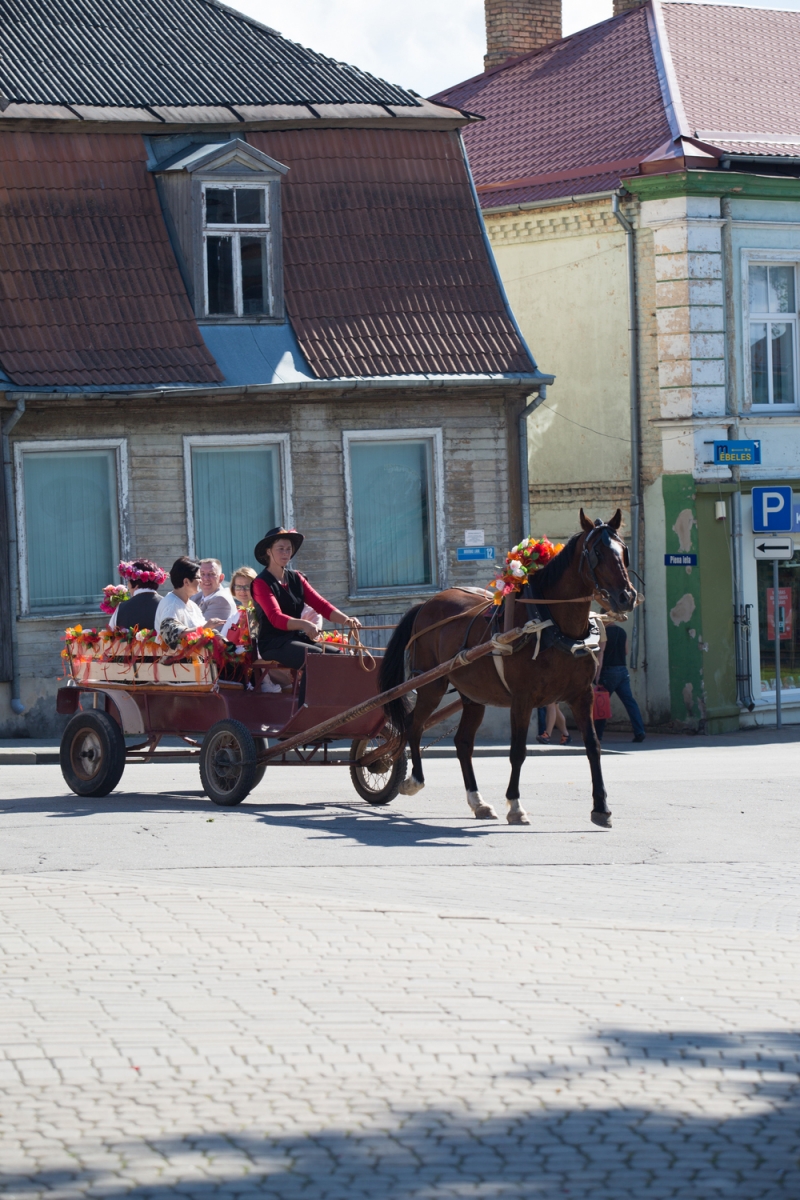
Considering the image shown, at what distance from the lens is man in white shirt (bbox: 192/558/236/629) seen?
47.8ft

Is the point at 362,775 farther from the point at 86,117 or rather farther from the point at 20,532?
the point at 86,117

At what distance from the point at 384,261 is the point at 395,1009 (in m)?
16.3

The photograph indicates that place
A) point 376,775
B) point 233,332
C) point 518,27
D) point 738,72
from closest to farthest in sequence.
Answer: point 376,775, point 233,332, point 738,72, point 518,27

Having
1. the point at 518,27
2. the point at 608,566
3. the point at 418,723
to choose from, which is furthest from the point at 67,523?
the point at 518,27

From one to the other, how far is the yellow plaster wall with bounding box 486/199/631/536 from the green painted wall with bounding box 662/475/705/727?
1.08 metres

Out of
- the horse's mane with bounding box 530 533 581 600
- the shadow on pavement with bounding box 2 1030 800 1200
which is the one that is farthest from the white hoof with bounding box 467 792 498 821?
the shadow on pavement with bounding box 2 1030 800 1200

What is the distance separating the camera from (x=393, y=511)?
73.0 ft

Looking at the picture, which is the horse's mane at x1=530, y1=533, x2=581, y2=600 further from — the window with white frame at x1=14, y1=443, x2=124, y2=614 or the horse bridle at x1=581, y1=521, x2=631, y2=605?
the window with white frame at x1=14, y1=443, x2=124, y2=614

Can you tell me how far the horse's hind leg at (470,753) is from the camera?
12.4 metres

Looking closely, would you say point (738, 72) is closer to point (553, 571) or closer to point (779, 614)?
point (779, 614)

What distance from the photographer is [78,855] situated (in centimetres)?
1048

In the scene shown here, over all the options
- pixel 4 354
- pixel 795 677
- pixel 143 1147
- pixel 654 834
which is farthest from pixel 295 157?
pixel 143 1147

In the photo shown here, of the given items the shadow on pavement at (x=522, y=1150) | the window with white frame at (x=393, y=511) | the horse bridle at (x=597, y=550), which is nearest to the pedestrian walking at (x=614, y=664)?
the window with white frame at (x=393, y=511)

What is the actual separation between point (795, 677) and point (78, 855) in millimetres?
16747
